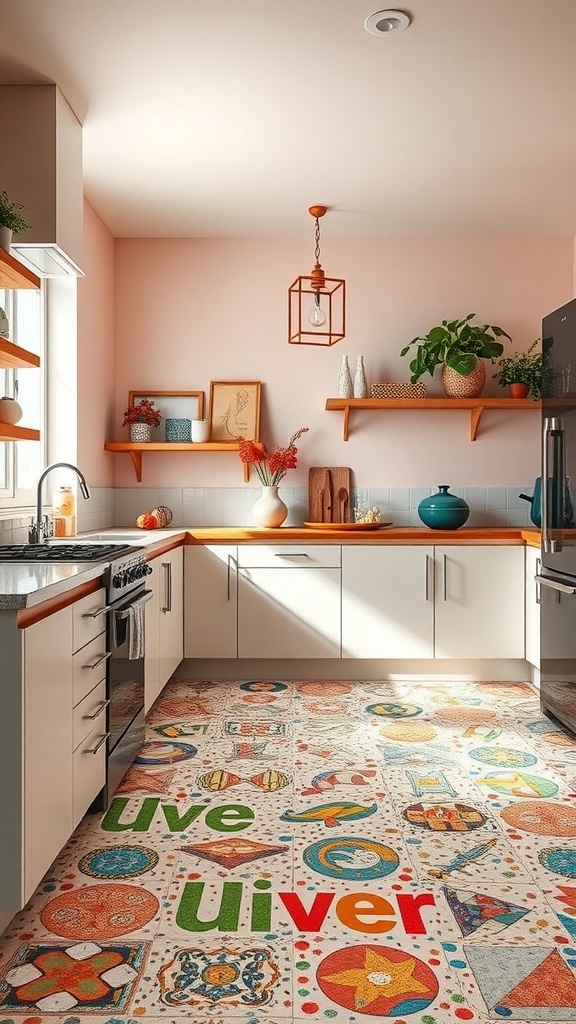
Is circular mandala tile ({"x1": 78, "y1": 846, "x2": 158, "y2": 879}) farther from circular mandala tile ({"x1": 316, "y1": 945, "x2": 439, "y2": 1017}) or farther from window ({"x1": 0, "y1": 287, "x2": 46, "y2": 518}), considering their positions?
window ({"x1": 0, "y1": 287, "x2": 46, "y2": 518})

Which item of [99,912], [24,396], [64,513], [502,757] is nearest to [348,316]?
[24,396]

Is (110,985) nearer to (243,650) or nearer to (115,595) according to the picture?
(115,595)

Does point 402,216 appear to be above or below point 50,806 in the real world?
above

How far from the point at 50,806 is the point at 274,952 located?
66cm

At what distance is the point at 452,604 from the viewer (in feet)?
15.1

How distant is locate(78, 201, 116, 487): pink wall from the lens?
4492mm

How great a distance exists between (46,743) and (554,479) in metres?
2.54

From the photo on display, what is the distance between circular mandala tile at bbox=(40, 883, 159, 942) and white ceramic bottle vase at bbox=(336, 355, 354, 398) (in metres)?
3.37

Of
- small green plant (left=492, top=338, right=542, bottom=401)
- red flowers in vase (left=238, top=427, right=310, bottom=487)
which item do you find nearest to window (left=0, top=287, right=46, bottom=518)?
red flowers in vase (left=238, top=427, right=310, bottom=487)

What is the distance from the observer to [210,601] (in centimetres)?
462

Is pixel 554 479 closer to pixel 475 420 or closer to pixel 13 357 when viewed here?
pixel 475 420

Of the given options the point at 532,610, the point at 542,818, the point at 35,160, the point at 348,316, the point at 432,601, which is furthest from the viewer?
the point at 348,316

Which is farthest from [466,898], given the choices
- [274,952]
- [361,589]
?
[361,589]

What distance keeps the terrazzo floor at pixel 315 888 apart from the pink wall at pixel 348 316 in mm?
2074
